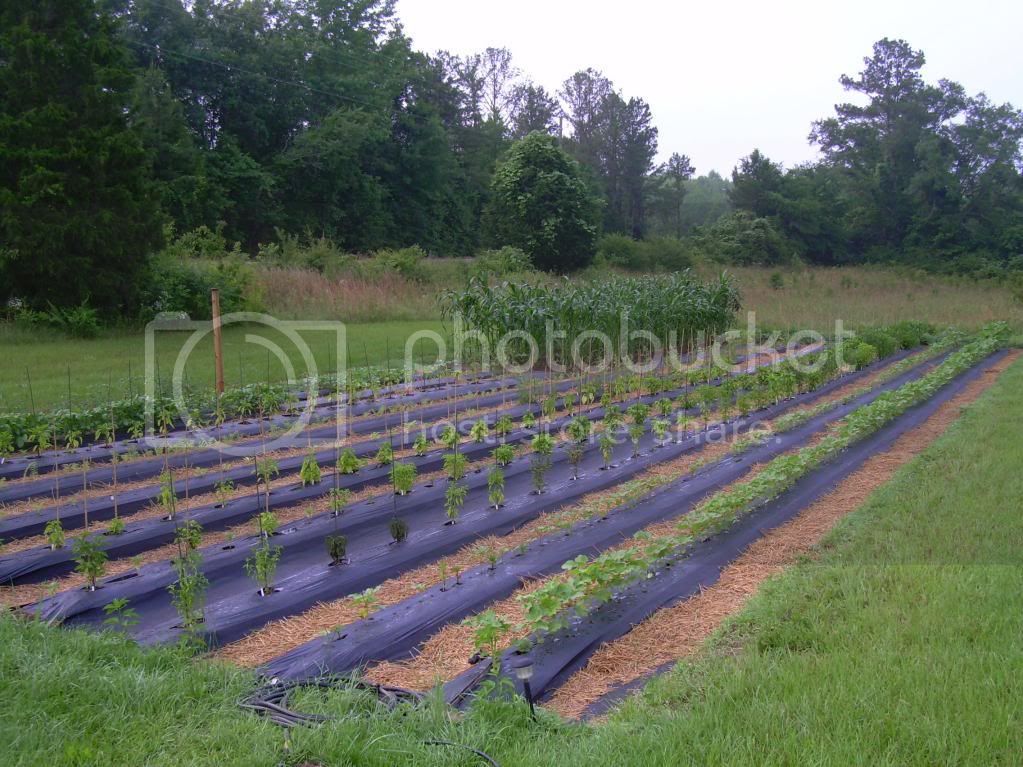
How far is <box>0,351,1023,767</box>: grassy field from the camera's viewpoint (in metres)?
2.54

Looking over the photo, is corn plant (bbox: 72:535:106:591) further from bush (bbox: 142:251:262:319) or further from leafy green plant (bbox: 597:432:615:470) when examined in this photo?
bush (bbox: 142:251:262:319)

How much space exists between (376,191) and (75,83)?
2093 centimetres

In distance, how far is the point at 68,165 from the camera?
1394 cm

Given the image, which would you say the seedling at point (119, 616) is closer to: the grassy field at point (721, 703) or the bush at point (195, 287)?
the grassy field at point (721, 703)

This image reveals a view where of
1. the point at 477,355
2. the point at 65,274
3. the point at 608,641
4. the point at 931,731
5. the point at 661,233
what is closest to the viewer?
the point at 931,731

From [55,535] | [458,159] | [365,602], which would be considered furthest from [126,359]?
[458,159]

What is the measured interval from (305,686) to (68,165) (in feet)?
46.0

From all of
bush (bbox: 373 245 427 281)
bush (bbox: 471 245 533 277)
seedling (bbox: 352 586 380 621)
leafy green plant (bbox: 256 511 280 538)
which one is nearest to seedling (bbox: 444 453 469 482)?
leafy green plant (bbox: 256 511 280 538)

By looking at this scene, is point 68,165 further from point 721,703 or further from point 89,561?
point 721,703

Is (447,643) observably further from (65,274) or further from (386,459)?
(65,274)

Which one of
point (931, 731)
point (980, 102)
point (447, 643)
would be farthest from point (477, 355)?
point (980, 102)

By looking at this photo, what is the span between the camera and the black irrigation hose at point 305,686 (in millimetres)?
2729

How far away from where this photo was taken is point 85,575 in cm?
438

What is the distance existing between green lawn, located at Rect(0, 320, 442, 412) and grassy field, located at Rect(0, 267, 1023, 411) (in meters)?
0.02
